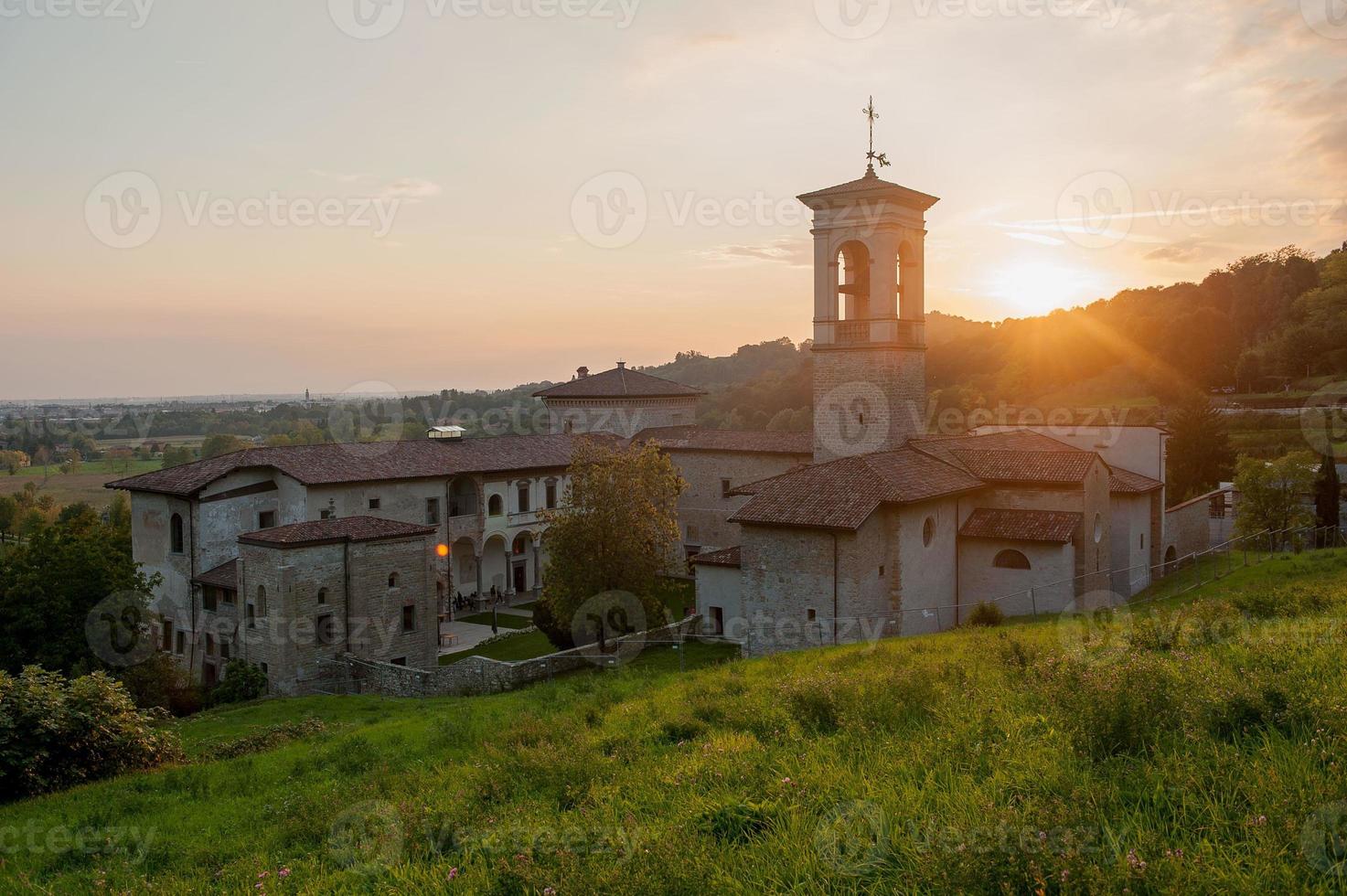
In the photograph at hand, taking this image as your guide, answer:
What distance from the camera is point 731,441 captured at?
138 ft

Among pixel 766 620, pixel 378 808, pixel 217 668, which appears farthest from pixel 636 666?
pixel 217 668

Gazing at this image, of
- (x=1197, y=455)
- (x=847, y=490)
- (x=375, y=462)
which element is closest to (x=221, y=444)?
(x=375, y=462)

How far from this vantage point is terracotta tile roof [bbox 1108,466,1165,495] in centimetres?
2767

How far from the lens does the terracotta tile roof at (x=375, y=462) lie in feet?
106

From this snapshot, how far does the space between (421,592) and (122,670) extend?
26.5ft

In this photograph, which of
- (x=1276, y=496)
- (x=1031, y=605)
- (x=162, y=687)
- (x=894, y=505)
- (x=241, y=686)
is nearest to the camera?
(x=894, y=505)

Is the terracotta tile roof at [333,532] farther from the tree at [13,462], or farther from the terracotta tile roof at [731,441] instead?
the tree at [13,462]

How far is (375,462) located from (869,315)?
20.4 meters

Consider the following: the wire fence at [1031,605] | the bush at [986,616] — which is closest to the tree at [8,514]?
the wire fence at [1031,605]

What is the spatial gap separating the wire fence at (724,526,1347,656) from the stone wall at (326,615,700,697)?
2.78 metres

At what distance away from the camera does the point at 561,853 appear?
5.37 metres

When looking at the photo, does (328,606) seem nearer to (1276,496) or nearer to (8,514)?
(1276,496)

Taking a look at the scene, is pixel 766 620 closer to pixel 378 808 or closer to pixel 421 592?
pixel 421 592

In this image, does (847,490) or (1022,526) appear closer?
(847,490)
